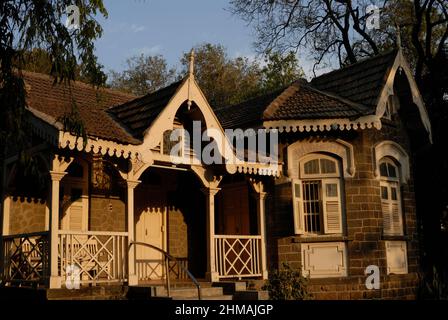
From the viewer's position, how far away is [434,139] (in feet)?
63.3

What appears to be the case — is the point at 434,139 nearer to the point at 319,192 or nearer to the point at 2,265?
the point at 319,192

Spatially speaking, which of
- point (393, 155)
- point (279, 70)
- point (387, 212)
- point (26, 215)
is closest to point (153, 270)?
point (26, 215)

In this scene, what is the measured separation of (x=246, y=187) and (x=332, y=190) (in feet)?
7.47

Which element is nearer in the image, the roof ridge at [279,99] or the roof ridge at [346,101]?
the roof ridge at [346,101]

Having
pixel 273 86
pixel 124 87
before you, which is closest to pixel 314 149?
pixel 273 86

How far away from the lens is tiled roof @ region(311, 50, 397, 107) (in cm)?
1501

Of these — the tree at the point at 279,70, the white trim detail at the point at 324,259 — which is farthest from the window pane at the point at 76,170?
the tree at the point at 279,70

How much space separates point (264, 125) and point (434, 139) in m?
7.70

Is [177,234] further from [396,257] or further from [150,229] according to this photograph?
[396,257]

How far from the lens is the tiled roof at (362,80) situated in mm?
15008

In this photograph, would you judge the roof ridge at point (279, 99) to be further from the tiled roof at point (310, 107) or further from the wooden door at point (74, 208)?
the wooden door at point (74, 208)

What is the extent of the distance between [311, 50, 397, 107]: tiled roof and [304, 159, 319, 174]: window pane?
1.99 m

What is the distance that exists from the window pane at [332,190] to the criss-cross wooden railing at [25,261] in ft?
23.5

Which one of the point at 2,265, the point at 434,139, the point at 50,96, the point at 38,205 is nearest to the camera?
the point at 2,265
